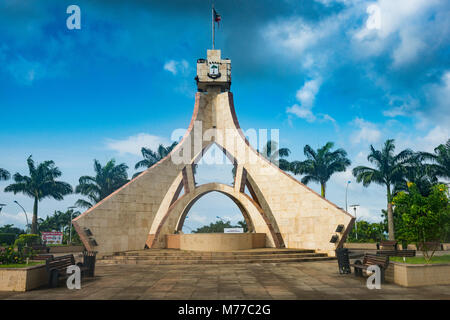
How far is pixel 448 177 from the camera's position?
32875 millimetres

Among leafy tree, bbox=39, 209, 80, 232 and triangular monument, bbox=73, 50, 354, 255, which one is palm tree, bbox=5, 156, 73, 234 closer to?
leafy tree, bbox=39, 209, 80, 232

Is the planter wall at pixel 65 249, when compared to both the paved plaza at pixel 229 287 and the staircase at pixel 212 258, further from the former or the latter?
the paved plaza at pixel 229 287

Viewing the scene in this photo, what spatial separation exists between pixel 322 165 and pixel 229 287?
98.3ft

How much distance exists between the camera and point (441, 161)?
1300 inches

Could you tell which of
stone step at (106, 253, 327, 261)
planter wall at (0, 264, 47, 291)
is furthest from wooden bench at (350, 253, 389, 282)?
planter wall at (0, 264, 47, 291)

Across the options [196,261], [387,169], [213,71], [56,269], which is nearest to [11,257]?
[56,269]

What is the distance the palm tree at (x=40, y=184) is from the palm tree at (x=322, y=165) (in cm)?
2897

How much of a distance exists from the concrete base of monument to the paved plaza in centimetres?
550

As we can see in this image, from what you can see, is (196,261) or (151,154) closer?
(196,261)

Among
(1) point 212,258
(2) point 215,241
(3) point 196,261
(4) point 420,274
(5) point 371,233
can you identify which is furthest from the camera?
(5) point 371,233

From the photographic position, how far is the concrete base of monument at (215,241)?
17703mm

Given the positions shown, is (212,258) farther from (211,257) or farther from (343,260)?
(343,260)

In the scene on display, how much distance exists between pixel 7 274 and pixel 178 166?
13.6 meters
